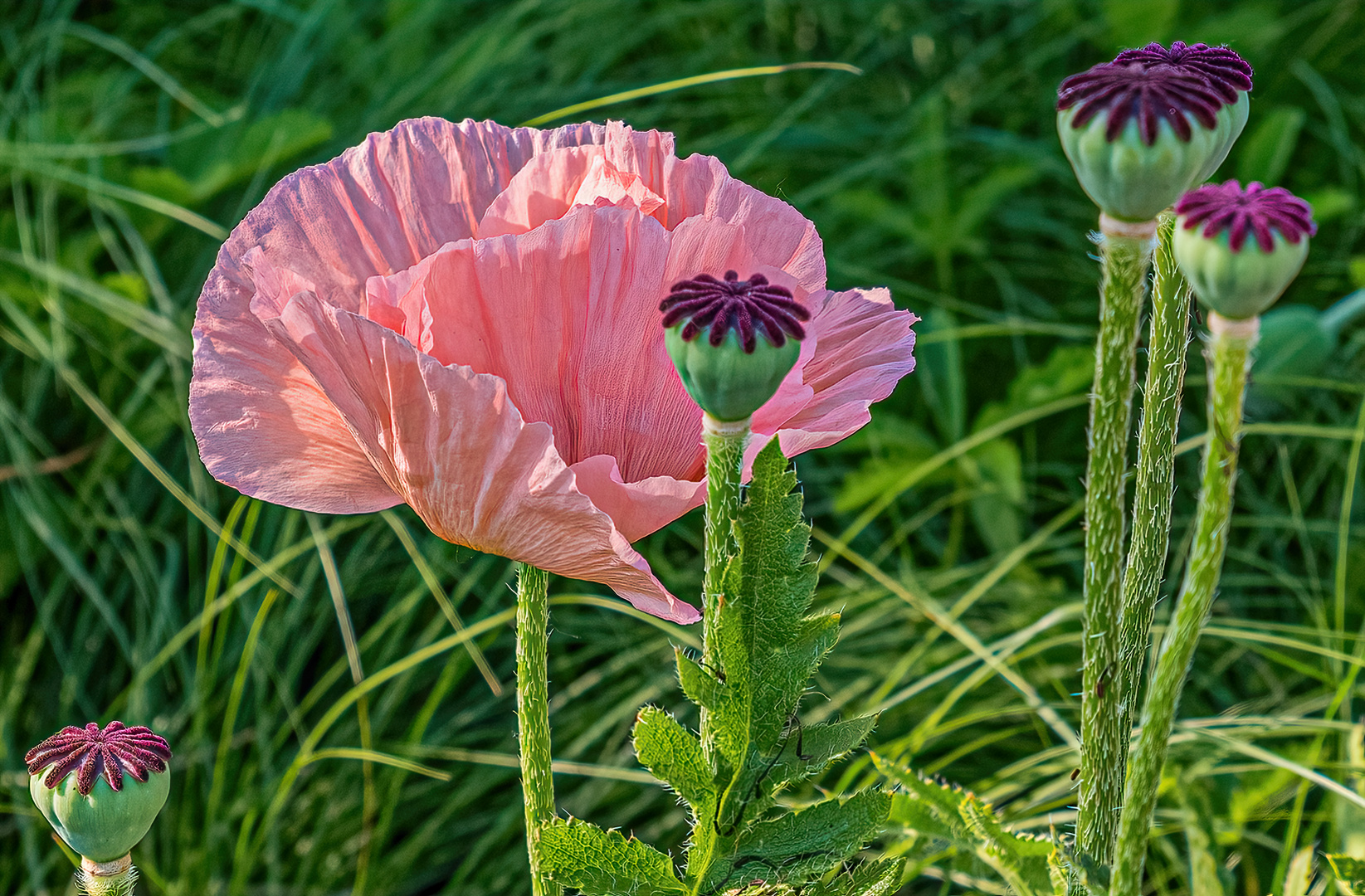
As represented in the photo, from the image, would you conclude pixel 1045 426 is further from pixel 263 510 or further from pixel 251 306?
pixel 251 306

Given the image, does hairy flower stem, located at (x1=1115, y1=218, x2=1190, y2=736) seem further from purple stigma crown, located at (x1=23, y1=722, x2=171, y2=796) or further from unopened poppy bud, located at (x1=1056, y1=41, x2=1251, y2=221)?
purple stigma crown, located at (x1=23, y1=722, x2=171, y2=796)

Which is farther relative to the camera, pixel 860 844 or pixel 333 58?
pixel 333 58

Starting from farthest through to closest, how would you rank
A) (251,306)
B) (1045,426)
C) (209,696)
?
(1045,426) < (209,696) < (251,306)

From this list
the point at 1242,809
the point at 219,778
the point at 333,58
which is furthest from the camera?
the point at 333,58

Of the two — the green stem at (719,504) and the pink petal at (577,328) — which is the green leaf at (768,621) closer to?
the green stem at (719,504)

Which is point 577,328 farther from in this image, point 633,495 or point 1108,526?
point 1108,526

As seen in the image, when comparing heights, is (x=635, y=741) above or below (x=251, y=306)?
below

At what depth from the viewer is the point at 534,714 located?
0.39 m

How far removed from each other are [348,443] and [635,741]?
0.56 ft

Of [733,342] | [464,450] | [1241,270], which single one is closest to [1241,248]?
[1241,270]

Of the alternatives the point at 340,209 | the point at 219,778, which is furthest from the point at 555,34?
the point at 340,209

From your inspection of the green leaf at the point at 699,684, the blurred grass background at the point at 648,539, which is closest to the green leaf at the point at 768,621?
the green leaf at the point at 699,684

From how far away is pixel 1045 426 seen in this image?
4.65 feet

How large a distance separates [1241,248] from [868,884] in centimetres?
20
